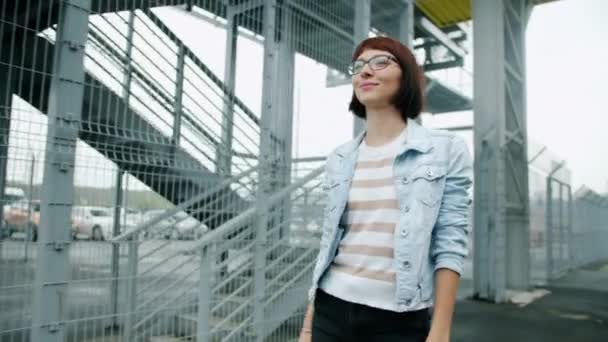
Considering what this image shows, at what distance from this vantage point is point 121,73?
4344mm

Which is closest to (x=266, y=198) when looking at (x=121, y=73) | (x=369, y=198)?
(x=121, y=73)

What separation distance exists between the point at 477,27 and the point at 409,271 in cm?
853

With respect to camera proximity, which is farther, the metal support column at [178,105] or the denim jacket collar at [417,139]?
the metal support column at [178,105]

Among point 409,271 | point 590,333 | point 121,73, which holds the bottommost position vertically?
point 590,333

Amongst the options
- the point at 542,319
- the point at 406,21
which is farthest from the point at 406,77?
the point at 542,319

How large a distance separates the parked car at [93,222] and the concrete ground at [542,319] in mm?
3974

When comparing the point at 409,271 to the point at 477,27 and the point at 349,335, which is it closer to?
the point at 349,335

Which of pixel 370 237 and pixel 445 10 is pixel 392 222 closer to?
pixel 370 237

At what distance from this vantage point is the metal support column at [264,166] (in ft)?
13.8

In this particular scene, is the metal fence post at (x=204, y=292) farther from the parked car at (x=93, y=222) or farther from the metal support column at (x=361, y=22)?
the metal support column at (x=361, y=22)

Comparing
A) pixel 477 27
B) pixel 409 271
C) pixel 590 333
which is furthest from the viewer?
pixel 477 27

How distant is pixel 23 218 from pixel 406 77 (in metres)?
2.65

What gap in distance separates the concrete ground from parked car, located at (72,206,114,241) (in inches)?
156

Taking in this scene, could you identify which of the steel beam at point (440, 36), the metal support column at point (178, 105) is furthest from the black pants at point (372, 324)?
the steel beam at point (440, 36)
